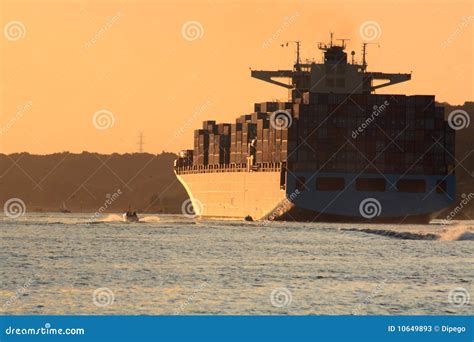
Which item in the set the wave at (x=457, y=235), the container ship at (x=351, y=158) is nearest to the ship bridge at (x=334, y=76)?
the container ship at (x=351, y=158)

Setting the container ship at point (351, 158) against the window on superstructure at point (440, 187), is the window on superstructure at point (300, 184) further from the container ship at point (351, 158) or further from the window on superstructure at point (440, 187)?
the window on superstructure at point (440, 187)

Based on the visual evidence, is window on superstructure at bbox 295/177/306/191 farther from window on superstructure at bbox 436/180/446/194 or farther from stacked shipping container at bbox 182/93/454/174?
window on superstructure at bbox 436/180/446/194

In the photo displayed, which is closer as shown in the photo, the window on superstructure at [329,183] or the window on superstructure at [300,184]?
the window on superstructure at [329,183]

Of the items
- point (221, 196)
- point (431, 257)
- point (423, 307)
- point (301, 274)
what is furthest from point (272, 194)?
point (423, 307)

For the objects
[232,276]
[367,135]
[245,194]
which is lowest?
[232,276]

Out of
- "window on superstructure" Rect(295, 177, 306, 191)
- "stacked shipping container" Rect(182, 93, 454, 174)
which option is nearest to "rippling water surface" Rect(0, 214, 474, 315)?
"window on superstructure" Rect(295, 177, 306, 191)

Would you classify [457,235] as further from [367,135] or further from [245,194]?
[245,194]

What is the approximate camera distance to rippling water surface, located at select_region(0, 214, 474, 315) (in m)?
48.0

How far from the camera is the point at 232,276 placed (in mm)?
60500

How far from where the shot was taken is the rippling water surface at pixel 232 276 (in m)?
48.0

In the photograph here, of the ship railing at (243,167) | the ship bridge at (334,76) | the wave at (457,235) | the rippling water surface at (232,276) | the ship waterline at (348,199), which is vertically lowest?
the rippling water surface at (232,276)

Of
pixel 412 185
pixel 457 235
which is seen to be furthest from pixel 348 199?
pixel 457 235

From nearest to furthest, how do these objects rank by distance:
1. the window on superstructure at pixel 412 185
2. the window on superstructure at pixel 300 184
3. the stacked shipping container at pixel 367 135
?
the window on superstructure at pixel 300 184 → the stacked shipping container at pixel 367 135 → the window on superstructure at pixel 412 185
